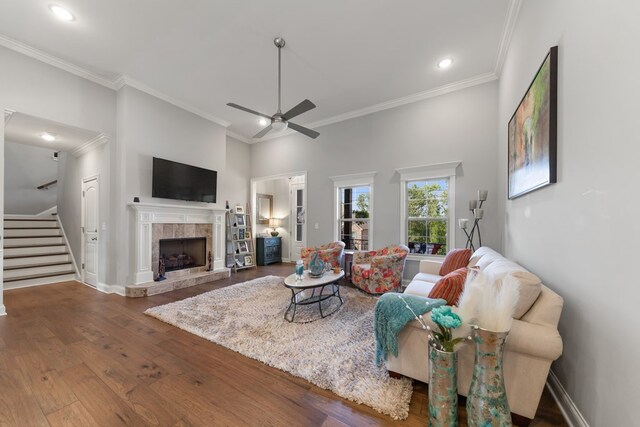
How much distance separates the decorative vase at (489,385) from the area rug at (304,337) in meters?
0.47

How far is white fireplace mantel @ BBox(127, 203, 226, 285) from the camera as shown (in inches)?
167

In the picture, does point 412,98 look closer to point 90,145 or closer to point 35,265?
point 90,145

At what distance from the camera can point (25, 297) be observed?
388 centimetres

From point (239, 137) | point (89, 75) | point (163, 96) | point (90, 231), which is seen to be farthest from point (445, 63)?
point (90, 231)

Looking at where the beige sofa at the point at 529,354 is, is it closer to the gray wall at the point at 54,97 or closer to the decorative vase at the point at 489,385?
the decorative vase at the point at 489,385

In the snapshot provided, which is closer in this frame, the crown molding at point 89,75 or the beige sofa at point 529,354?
the beige sofa at point 529,354

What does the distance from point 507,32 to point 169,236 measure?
20.0 ft

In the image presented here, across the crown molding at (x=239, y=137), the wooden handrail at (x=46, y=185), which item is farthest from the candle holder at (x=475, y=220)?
the wooden handrail at (x=46, y=185)

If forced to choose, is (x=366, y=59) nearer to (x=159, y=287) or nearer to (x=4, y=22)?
(x=4, y=22)

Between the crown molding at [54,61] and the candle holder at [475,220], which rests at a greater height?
the crown molding at [54,61]

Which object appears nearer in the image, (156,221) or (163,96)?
(156,221)

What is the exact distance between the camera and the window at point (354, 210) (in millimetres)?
5273

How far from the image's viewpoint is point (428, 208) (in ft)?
15.3

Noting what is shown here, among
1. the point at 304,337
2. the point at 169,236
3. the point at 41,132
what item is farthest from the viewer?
the point at 169,236
